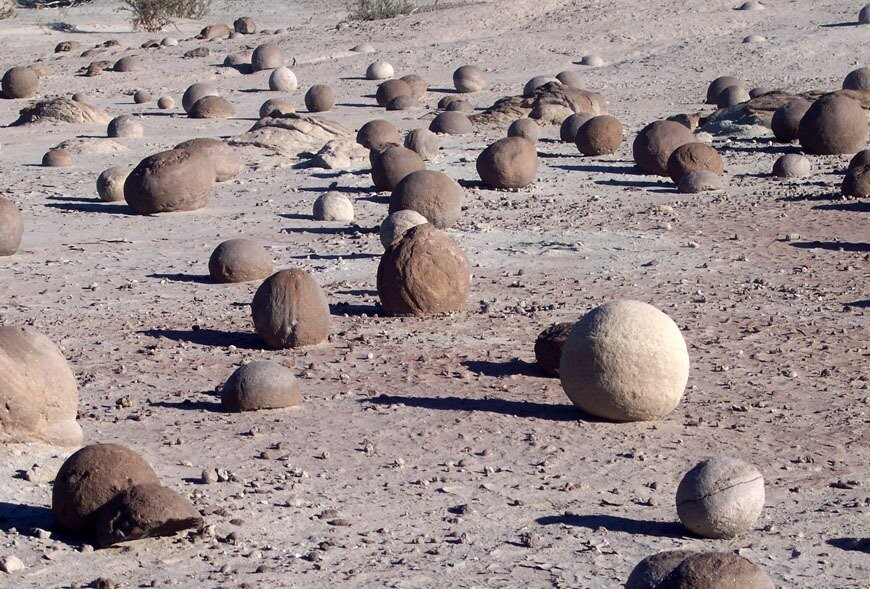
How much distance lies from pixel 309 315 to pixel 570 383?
2.54 metres

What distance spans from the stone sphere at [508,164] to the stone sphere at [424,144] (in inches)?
95.6

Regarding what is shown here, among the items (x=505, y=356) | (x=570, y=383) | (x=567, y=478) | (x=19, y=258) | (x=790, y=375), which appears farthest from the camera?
(x=19, y=258)

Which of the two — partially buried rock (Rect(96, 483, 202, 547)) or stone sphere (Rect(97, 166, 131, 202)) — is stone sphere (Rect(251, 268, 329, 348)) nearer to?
partially buried rock (Rect(96, 483, 202, 547))

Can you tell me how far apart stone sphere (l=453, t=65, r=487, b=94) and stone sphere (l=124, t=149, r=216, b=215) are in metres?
12.1

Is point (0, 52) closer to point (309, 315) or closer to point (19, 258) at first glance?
point (19, 258)

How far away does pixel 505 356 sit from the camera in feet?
30.9

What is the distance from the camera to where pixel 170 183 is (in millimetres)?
15266

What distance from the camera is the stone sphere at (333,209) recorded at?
15.0 metres

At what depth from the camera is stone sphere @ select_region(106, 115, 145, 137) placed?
72.9 ft

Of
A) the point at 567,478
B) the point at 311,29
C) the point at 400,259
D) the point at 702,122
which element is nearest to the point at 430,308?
the point at 400,259

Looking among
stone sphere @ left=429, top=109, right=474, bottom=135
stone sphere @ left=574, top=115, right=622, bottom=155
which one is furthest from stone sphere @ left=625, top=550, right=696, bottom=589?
stone sphere @ left=429, top=109, right=474, bottom=135

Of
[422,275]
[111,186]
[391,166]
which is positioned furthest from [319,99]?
[422,275]

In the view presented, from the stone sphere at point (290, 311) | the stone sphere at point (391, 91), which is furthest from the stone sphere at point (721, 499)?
the stone sphere at point (391, 91)

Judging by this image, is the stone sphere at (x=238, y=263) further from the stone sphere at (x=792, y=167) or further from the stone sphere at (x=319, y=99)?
the stone sphere at (x=319, y=99)
